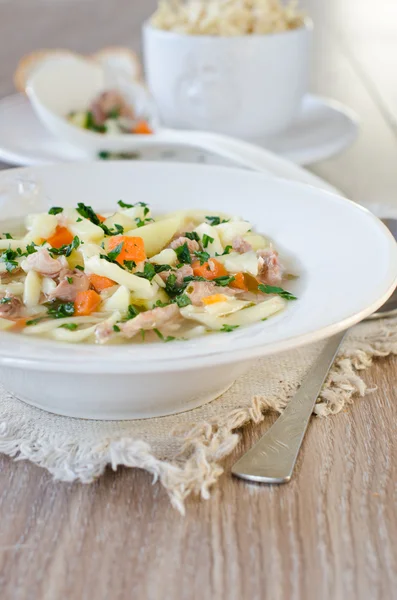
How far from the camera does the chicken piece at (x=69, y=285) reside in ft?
5.54

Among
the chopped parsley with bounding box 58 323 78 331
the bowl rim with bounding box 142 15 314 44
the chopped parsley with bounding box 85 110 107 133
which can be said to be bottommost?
the chopped parsley with bounding box 85 110 107 133

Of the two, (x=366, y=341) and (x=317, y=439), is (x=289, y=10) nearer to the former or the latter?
(x=366, y=341)

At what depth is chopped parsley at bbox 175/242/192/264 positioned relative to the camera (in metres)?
1.86

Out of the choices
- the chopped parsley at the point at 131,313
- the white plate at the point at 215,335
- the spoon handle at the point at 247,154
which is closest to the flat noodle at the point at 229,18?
the spoon handle at the point at 247,154

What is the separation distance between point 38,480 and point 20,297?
0.45 m

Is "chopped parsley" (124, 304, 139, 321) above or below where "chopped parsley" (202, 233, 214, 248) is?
above

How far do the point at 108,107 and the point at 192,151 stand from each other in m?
0.46

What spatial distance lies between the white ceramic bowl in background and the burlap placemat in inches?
61.4

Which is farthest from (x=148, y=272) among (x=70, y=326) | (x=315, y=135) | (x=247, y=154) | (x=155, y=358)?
(x=315, y=135)

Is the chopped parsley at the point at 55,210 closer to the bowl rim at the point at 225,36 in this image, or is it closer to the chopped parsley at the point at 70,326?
the chopped parsley at the point at 70,326

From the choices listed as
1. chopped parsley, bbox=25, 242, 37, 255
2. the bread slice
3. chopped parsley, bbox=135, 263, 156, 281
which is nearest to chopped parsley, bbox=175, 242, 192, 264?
chopped parsley, bbox=135, 263, 156, 281

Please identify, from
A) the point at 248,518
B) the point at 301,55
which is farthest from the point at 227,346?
the point at 301,55

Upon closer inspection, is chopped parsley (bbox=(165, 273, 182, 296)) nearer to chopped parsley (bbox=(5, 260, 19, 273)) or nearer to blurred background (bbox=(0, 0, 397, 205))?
chopped parsley (bbox=(5, 260, 19, 273))

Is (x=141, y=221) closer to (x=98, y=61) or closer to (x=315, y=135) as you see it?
(x=315, y=135)
